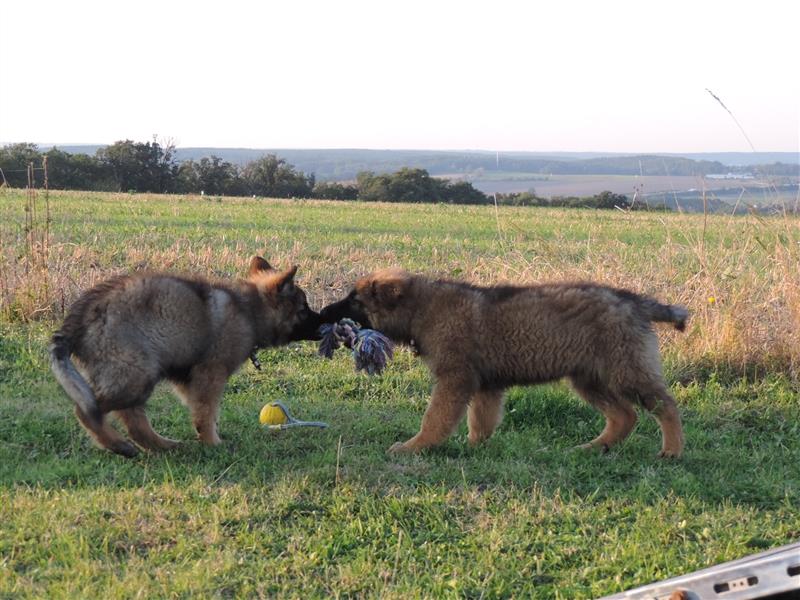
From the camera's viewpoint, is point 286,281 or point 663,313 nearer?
point 663,313

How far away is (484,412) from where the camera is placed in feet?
20.1

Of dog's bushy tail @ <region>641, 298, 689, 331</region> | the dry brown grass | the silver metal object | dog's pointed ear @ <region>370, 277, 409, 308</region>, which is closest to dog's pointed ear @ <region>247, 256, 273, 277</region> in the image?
dog's pointed ear @ <region>370, 277, 409, 308</region>

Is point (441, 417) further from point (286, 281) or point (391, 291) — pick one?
point (286, 281)

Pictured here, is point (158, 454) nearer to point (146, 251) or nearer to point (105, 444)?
point (105, 444)

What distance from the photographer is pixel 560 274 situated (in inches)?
347

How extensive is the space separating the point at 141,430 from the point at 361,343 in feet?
5.21

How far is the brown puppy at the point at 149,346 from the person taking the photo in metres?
5.29

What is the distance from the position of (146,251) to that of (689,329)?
7878 millimetres

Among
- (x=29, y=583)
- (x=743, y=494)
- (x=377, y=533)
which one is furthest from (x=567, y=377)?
(x=29, y=583)

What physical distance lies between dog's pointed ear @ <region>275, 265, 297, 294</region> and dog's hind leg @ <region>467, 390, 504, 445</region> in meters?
1.65

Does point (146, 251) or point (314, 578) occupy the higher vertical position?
point (146, 251)

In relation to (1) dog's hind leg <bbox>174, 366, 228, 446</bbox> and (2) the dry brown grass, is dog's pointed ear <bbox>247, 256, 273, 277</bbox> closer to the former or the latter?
(1) dog's hind leg <bbox>174, 366, 228, 446</bbox>

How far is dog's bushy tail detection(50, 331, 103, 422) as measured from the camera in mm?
5105

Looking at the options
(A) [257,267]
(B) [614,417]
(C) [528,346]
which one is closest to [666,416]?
(B) [614,417]
